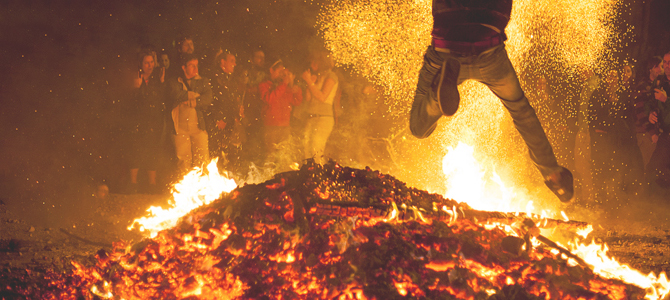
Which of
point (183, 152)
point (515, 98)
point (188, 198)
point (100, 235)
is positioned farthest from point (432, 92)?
point (100, 235)

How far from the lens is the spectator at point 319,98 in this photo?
23.4 ft

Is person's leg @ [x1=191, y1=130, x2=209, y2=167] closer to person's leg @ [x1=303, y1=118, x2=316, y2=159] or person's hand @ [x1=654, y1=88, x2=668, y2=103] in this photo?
person's leg @ [x1=303, y1=118, x2=316, y2=159]

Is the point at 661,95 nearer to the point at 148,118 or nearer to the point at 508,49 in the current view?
the point at 508,49

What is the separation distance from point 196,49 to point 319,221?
20.1ft

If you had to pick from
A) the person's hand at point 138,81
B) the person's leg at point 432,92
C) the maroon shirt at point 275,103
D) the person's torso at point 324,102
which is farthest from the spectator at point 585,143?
the person's hand at point 138,81

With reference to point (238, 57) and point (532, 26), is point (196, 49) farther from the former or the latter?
point (532, 26)

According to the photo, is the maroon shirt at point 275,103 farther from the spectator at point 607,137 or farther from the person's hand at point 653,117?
the person's hand at point 653,117

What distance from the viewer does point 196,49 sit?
26.6 ft

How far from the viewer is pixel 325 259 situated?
3.01 meters

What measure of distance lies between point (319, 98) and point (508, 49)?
4.38m

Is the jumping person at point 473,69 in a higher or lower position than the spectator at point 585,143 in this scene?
lower

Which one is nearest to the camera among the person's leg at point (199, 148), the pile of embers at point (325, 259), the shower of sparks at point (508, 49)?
the pile of embers at point (325, 259)

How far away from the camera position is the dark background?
21.6 ft

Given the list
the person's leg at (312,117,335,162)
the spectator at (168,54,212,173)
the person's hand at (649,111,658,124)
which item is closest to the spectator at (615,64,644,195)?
the person's hand at (649,111,658,124)
